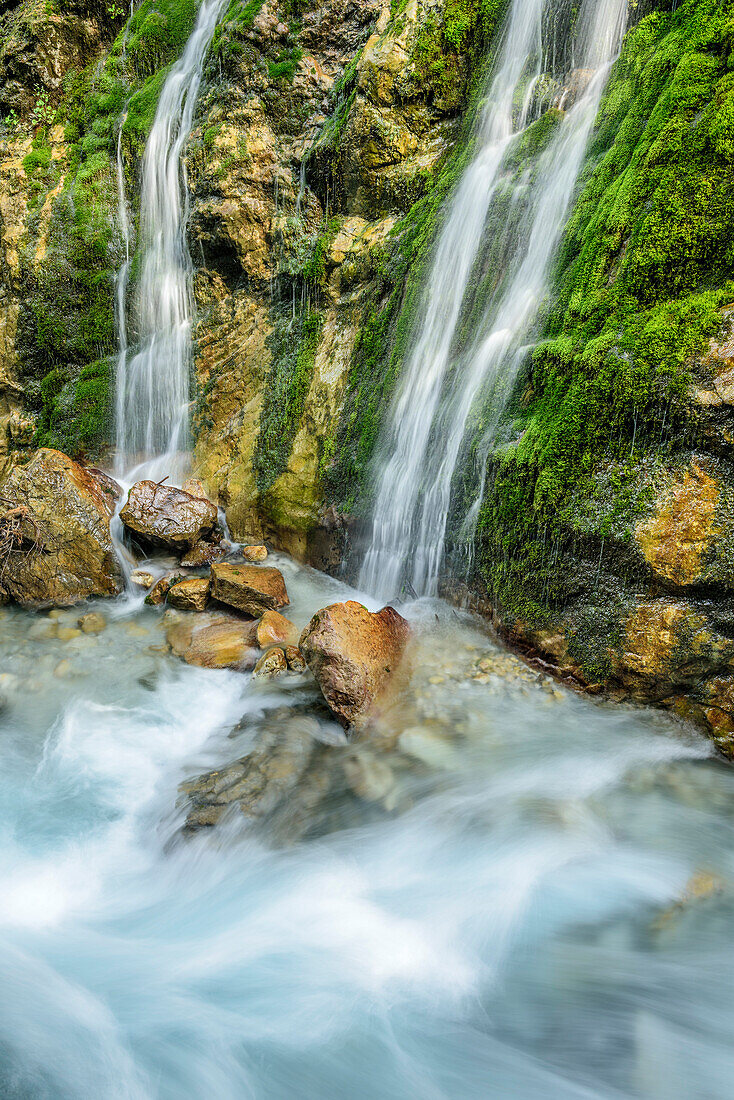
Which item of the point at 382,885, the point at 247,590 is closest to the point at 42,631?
the point at 247,590

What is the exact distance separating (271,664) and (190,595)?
154 centimetres

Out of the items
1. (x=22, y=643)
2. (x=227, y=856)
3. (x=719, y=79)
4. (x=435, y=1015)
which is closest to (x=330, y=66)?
(x=719, y=79)

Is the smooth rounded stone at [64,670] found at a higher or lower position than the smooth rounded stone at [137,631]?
lower

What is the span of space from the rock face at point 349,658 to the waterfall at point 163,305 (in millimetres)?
4999

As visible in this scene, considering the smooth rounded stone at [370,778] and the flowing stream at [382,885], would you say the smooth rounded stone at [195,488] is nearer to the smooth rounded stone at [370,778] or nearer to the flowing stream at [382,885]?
the flowing stream at [382,885]

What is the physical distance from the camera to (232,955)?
8.84 ft

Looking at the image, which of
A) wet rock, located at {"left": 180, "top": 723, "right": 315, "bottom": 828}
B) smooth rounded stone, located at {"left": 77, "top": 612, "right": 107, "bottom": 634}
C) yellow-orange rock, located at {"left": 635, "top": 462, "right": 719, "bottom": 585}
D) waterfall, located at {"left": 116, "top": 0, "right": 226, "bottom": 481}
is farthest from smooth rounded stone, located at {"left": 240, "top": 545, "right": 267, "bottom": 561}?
yellow-orange rock, located at {"left": 635, "top": 462, "right": 719, "bottom": 585}

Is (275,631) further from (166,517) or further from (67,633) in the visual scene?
(166,517)

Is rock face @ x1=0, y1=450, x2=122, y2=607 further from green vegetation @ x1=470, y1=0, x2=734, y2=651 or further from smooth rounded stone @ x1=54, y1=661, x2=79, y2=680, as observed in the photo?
green vegetation @ x1=470, y1=0, x2=734, y2=651

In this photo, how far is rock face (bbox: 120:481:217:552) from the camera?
6559mm

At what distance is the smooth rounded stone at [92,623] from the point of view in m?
5.62

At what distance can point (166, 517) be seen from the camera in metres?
6.65

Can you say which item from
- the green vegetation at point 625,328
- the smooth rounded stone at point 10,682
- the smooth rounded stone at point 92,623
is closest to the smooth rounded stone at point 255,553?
the smooth rounded stone at point 92,623

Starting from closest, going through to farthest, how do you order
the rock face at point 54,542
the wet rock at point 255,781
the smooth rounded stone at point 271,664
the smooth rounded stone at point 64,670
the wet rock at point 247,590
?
1. the wet rock at point 255,781
2. the smooth rounded stone at point 271,664
3. the smooth rounded stone at point 64,670
4. the wet rock at point 247,590
5. the rock face at point 54,542
